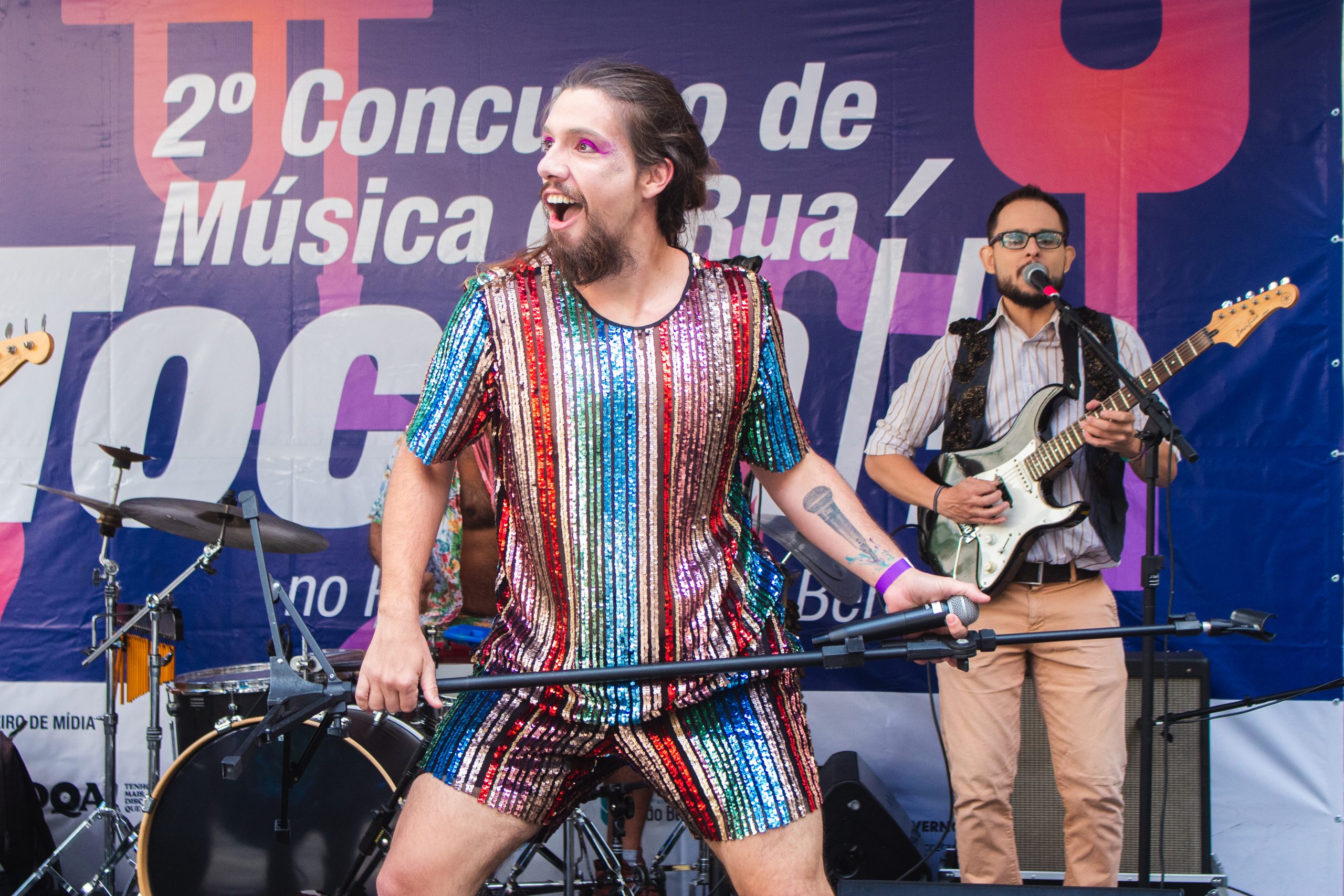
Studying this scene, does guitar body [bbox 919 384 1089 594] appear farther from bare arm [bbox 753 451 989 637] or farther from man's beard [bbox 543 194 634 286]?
man's beard [bbox 543 194 634 286]

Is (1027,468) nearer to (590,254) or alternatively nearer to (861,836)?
(861,836)

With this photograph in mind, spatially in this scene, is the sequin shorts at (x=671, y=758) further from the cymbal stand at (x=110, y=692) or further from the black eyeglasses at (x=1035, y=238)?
the cymbal stand at (x=110, y=692)

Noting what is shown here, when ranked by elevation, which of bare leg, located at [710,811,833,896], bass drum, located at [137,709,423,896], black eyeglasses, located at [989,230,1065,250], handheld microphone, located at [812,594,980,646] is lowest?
bass drum, located at [137,709,423,896]

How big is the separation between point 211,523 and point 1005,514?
2.65 metres

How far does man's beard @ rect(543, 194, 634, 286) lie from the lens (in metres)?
2.15

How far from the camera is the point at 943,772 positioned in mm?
4566

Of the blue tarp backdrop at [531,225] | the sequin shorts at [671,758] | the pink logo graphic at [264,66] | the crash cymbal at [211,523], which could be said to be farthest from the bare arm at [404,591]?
the pink logo graphic at [264,66]

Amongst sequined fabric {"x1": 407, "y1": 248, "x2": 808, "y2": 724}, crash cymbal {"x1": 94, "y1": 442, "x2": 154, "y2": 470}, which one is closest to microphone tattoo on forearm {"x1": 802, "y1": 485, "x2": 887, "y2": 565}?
sequined fabric {"x1": 407, "y1": 248, "x2": 808, "y2": 724}

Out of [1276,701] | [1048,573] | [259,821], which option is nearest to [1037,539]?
[1048,573]

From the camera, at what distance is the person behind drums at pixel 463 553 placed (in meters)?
4.32

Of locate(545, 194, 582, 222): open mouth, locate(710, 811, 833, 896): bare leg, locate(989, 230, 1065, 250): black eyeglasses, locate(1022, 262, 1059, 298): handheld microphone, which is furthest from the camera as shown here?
locate(989, 230, 1065, 250): black eyeglasses

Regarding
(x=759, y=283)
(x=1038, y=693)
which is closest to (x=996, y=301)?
(x=1038, y=693)

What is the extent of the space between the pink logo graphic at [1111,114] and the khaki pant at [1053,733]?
126 centimetres

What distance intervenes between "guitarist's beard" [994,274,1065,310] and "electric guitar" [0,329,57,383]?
371 cm
